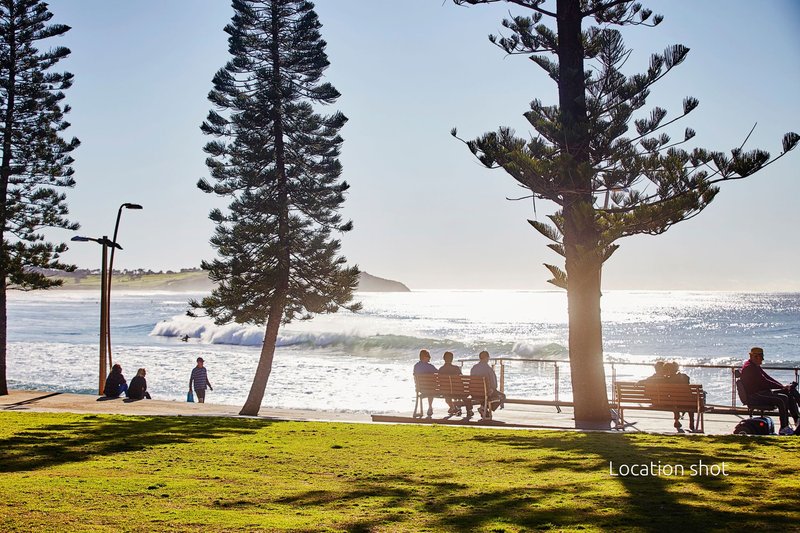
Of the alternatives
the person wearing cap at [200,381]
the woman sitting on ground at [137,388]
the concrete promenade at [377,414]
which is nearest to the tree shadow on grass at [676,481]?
the concrete promenade at [377,414]

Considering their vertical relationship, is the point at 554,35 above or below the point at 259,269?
above

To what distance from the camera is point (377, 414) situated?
13.8 metres

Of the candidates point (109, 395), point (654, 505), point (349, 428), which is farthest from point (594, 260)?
point (109, 395)

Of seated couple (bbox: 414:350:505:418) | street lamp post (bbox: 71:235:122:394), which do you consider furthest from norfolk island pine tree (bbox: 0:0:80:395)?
seated couple (bbox: 414:350:505:418)

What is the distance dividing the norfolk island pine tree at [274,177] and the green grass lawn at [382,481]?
907 cm

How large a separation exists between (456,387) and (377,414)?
4.90ft

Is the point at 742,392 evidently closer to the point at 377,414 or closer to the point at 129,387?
the point at 377,414

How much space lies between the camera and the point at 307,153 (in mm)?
19953

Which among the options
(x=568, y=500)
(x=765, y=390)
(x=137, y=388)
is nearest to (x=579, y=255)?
(x=765, y=390)

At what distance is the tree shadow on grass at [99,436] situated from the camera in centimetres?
838

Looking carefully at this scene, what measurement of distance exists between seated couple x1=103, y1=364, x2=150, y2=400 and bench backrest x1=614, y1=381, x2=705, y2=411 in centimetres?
1151

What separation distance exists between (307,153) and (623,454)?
13231 mm

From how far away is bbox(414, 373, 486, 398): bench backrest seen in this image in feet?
43.2

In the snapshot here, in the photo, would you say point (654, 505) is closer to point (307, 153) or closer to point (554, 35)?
point (554, 35)
